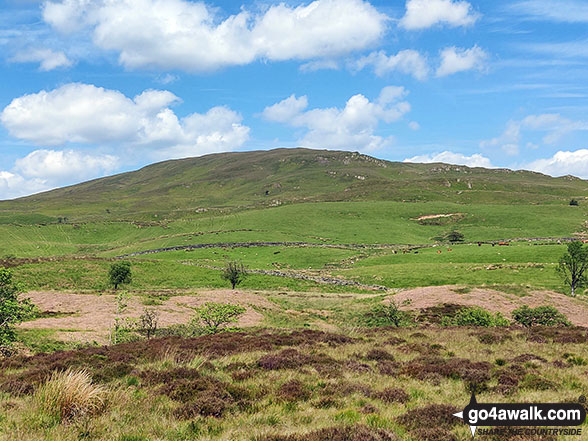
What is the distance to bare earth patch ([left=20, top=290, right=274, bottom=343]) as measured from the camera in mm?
31688

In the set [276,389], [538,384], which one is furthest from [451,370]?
[276,389]

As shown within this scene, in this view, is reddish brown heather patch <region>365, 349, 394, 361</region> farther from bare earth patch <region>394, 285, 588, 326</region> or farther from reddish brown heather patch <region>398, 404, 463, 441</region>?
bare earth patch <region>394, 285, 588, 326</region>

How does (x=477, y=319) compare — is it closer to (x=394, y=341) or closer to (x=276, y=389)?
(x=394, y=341)

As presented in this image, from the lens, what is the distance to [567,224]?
124 metres

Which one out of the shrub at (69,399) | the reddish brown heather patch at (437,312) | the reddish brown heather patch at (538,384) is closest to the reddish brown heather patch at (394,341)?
the reddish brown heather patch at (538,384)

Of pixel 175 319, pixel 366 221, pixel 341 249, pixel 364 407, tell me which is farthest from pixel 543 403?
pixel 366 221

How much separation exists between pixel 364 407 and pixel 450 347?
1211cm

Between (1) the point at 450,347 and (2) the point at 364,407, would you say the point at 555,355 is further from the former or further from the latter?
(2) the point at 364,407

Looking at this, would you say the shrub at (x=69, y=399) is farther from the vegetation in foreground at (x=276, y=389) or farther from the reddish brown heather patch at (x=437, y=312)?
the reddish brown heather patch at (x=437, y=312)

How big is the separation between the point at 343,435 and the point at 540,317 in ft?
110

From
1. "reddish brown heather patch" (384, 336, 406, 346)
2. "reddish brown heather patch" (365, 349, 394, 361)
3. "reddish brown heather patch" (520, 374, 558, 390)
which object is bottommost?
"reddish brown heather patch" (384, 336, 406, 346)

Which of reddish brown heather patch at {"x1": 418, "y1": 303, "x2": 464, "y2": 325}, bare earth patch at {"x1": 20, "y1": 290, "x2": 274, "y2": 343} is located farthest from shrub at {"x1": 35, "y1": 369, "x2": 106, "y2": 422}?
reddish brown heather patch at {"x1": 418, "y1": 303, "x2": 464, "y2": 325}
